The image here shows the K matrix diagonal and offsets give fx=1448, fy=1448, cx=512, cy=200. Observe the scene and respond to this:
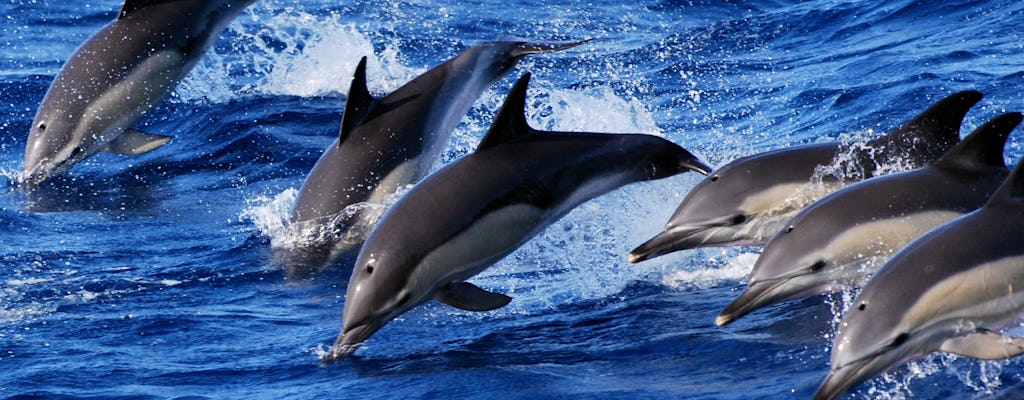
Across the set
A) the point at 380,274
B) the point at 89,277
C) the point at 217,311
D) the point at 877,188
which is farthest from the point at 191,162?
the point at 877,188

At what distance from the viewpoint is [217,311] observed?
714cm

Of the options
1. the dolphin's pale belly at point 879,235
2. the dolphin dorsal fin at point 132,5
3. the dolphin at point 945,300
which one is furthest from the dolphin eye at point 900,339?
the dolphin dorsal fin at point 132,5

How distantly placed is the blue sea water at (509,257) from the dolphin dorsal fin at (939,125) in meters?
0.64

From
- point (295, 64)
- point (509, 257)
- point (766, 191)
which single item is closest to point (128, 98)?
point (509, 257)

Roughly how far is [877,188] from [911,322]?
1.12 meters

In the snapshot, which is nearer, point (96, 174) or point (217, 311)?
point (217, 311)

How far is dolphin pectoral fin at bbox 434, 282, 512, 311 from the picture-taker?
6.22 m

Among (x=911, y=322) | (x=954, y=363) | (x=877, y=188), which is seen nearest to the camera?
(x=911, y=322)

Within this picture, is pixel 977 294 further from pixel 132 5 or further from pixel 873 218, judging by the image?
pixel 132 5

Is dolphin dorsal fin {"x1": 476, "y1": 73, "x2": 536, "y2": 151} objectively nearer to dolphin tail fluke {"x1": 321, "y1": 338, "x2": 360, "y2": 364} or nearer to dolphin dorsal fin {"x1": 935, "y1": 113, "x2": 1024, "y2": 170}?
dolphin tail fluke {"x1": 321, "y1": 338, "x2": 360, "y2": 364}

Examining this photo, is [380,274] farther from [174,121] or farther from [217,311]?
[174,121]

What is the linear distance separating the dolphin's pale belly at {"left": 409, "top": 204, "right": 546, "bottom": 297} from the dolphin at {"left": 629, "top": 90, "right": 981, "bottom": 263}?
1.70 ft

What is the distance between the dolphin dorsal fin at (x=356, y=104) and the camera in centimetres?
779

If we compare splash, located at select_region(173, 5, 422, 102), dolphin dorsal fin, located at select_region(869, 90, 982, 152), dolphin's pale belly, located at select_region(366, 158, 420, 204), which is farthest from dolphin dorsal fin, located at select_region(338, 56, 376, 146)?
splash, located at select_region(173, 5, 422, 102)
